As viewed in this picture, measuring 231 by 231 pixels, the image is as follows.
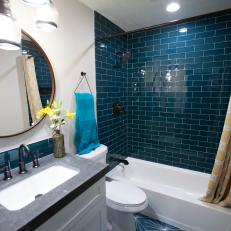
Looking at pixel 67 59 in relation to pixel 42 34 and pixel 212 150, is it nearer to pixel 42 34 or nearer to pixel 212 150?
pixel 42 34

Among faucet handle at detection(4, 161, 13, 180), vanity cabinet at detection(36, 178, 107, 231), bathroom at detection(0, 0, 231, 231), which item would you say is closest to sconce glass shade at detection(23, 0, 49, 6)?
bathroom at detection(0, 0, 231, 231)

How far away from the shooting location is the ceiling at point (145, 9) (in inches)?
73.0

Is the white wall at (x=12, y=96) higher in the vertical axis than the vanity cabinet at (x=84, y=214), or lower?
higher

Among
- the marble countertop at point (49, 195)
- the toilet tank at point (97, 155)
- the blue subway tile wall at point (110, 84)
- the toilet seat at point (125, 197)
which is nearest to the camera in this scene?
the marble countertop at point (49, 195)

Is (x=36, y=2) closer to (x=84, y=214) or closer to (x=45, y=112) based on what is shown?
(x=45, y=112)

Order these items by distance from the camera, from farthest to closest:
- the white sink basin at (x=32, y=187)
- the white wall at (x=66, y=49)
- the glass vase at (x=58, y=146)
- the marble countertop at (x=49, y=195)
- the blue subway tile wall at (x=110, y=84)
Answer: the blue subway tile wall at (x=110, y=84), the glass vase at (x=58, y=146), the white wall at (x=66, y=49), the white sink basin at (x=32, y=187), the marble countertop at (x=49, y=195)

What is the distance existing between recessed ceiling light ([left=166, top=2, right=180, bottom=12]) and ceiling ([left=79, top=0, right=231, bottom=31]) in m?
0.04

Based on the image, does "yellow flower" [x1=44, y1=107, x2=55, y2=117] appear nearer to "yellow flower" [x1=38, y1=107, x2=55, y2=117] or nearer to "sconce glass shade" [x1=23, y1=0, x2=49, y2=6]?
"yellow flower" [x1=38, y1=107, x2=55, y2=117]

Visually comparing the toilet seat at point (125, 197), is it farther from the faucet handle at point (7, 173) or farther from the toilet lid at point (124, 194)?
the faucet handle at point (7, 173)

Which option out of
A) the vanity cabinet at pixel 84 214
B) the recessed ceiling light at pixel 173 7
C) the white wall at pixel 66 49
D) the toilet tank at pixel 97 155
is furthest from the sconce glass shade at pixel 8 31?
the recessed ceiling light at pixel 173 7

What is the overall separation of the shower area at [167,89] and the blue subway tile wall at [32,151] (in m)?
0.82

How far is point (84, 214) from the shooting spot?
1047mm

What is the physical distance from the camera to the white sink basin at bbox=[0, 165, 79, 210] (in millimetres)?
1036

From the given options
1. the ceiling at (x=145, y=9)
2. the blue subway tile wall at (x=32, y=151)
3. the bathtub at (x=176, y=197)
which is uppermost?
the ceiling at (x=145, y=9)
